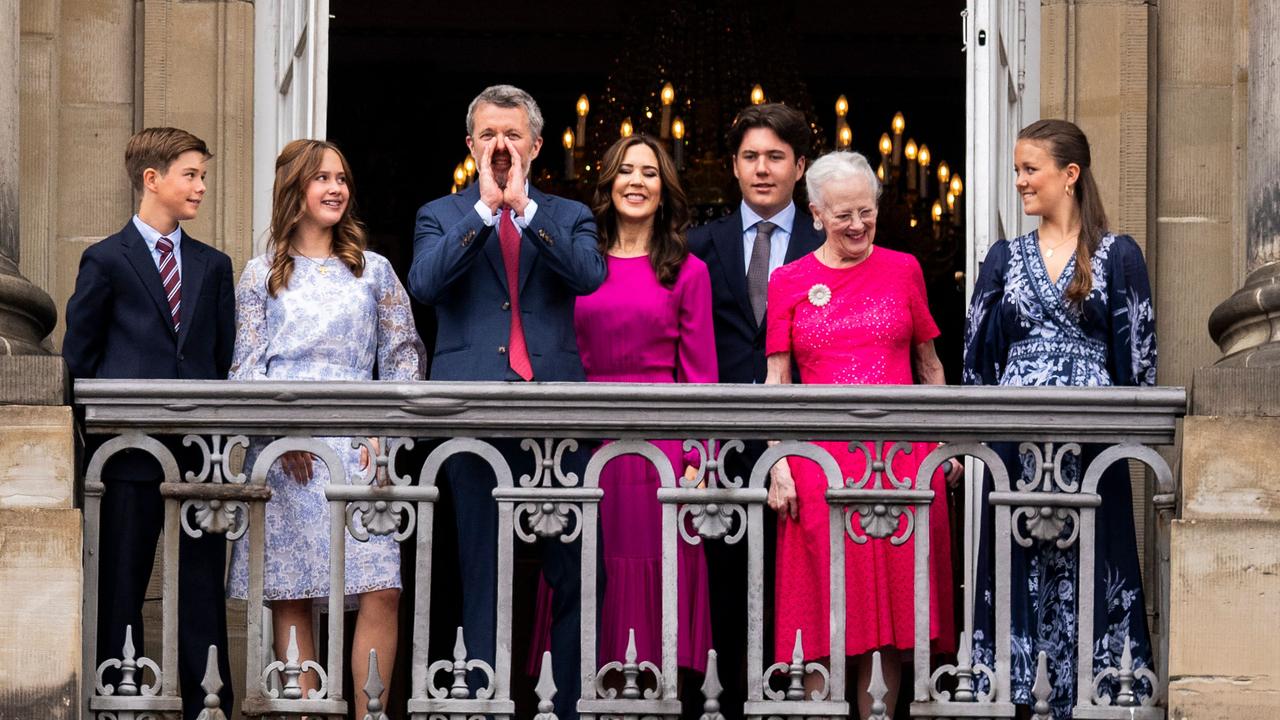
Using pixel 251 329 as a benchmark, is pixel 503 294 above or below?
above

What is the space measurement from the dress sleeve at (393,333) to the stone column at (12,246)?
3.30 feet

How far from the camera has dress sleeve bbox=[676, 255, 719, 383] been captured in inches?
316

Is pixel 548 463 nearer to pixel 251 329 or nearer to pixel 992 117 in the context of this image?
pixel 251 329

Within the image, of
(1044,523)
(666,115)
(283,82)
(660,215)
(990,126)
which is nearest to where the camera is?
(1044,523)

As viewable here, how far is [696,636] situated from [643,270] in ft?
3.80

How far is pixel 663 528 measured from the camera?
724 cm

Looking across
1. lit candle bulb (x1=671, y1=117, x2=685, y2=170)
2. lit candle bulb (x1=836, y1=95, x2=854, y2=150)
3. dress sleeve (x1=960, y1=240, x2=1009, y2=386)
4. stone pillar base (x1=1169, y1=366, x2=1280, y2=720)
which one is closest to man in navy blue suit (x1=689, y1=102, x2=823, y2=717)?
dress sleeve (x1=960, y1=240, x2=1009, y2=386)

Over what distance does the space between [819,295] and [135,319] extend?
210 centimetres

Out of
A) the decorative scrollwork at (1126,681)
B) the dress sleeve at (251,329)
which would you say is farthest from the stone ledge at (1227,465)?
the dress sleeve at (251,329)

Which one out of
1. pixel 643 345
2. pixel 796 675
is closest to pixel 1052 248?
pixel 643 345

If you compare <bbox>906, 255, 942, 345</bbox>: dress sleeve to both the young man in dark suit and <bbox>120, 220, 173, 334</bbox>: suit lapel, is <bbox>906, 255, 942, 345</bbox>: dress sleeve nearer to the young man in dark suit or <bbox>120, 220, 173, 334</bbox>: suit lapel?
the young man in dark suit

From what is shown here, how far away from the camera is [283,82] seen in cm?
947

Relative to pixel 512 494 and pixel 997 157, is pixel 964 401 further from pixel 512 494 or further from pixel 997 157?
pixel 997 157

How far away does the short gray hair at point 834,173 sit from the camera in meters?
7.93
